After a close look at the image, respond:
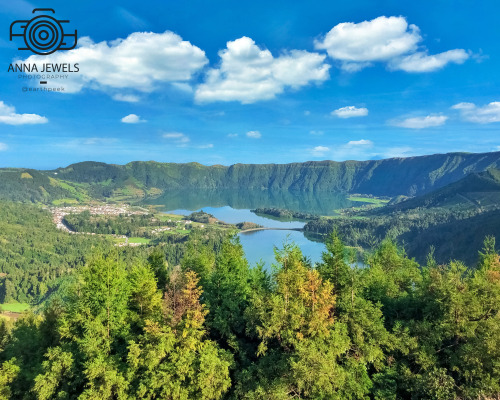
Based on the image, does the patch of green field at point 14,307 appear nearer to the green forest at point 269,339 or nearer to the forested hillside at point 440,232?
the green forest at point 269,339

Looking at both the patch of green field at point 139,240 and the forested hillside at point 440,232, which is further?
the patch of green field at point 139,240

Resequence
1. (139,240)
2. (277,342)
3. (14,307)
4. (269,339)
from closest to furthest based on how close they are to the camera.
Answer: (277,342) < (269,339) < (14,307) < (139,240)

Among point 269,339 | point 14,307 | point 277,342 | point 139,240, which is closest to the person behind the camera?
point 277,342

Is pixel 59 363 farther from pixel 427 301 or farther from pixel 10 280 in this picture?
pixel 10 280

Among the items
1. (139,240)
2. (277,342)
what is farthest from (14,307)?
(277,342)

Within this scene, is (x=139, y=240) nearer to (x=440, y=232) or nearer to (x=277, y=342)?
(x=440, y=232)

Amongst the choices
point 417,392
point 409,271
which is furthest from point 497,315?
point 409,271

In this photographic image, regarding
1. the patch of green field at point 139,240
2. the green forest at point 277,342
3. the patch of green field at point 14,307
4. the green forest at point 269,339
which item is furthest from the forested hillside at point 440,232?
the patch of green field at point 14,307
